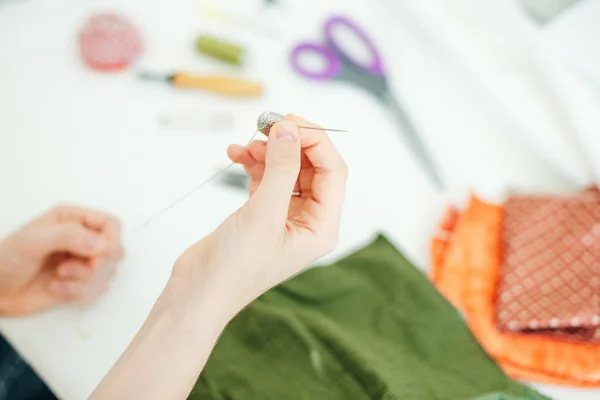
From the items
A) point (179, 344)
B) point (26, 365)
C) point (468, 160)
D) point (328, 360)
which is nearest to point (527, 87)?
point (468, 160)

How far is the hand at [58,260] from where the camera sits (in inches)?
22.9

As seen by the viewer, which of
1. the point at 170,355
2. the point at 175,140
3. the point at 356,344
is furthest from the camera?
the point at 175,140

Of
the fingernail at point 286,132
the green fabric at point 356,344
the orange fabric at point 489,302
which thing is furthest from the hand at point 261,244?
the orange fabric at point 489,302

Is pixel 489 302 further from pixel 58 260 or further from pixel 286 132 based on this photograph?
pixel 58 260

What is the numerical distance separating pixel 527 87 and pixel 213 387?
19.7 inches

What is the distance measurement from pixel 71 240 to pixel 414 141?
39cm

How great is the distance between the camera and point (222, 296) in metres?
0.44

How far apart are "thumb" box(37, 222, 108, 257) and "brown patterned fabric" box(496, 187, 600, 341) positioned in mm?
417

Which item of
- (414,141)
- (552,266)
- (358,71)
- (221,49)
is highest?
(221,49)

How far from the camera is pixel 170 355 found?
44cm

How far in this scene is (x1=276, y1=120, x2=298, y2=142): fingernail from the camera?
17.8 inches

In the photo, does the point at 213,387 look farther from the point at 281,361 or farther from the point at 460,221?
the point at 460,221

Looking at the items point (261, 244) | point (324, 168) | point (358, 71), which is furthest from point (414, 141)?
point (261, 244)

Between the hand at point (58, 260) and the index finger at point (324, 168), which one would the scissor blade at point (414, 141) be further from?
the hand at point (58, 260)
